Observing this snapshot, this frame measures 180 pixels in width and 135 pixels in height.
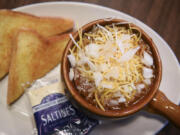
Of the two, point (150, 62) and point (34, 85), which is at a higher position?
point (150, 62)

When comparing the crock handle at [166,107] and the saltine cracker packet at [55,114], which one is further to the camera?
the saltine cracker packet at [55,114]

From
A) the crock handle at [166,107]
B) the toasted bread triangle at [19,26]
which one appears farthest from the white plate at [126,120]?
the crock handle at [166,107]

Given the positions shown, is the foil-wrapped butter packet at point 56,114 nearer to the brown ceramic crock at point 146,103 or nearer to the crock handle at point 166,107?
the brown ceramic crock at point 146,103

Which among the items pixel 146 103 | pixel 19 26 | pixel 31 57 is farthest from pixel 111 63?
pixel 19 26

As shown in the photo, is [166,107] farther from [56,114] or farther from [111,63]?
[56,114]

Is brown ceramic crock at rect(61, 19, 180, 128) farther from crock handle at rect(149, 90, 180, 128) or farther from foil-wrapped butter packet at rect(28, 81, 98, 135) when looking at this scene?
foil-wrapped butter packet at rect(28, 81, 98, 135)

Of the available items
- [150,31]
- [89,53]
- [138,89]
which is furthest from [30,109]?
[150,31]

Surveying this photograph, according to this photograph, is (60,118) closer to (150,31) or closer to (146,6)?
(150,31)
